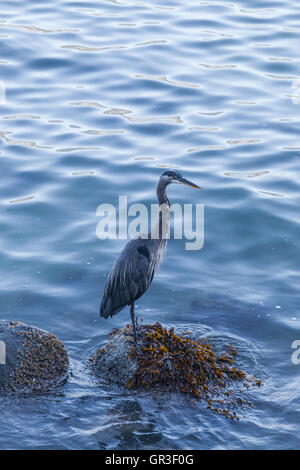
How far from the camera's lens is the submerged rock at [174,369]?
350 inches

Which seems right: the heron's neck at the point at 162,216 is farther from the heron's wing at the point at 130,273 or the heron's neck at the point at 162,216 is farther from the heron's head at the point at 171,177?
the heron's wing at the point at 130,273

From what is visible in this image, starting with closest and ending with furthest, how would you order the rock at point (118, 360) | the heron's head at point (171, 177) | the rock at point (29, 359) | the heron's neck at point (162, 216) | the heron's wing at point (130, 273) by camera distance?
the rock at point (29, 359) → the rock at point (118, 360) → the heron's wing at point (130, 273) → the heron's neck at point (162, 216) → the heron's head at point (171, 177)

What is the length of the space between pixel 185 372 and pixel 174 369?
14 centimetres

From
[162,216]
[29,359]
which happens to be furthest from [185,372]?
[162,216]

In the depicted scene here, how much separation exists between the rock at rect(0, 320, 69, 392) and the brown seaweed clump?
92 cm

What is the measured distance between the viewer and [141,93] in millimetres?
18875

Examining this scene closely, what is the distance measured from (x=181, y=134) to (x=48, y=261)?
218 inches

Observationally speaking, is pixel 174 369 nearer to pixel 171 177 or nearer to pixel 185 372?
pixel 185 372

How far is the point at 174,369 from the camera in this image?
8891 mm

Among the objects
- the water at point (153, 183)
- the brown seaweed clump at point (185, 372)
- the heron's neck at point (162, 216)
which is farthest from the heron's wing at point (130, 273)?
the water at point (153, 183)

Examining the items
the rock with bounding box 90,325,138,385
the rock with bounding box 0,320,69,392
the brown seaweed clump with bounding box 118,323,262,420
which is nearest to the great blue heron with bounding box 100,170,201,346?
the rock with bounding box 90,325,138,385

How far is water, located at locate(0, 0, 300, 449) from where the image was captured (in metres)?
8.81

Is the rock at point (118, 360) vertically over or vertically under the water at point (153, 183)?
under
